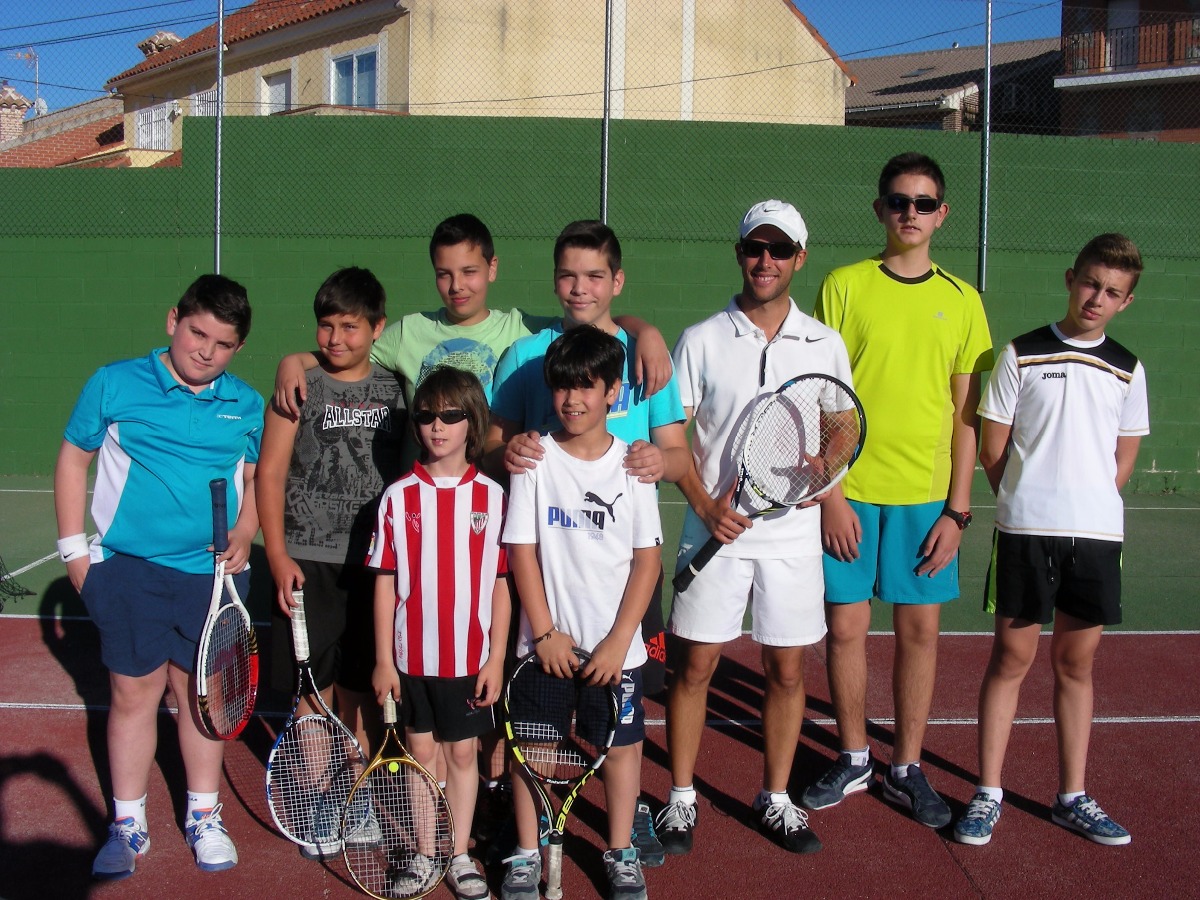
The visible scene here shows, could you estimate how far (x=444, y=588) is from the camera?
3.05 meters

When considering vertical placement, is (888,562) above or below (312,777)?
above

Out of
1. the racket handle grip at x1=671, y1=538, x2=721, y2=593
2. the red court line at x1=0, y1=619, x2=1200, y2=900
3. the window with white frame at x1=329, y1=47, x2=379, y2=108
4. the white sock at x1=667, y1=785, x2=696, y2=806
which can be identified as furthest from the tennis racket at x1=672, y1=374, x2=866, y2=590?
the window with white frame at x1=329, y1=47, x2=379, y2=108

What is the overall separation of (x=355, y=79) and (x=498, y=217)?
30.2 feet

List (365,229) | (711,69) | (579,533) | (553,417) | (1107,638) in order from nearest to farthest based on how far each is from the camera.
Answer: (579,533) < (553,417) < (1107,638) < (365,229) < (711,69)

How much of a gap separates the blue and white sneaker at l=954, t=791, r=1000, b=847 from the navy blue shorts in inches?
97.7

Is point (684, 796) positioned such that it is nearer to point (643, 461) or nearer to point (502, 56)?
point (643, 461)

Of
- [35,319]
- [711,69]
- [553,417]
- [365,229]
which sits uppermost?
[711,69]

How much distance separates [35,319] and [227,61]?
36.8ft

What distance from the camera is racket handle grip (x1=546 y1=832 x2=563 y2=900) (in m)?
2.97

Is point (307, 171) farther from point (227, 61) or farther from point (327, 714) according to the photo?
point (227, 61)

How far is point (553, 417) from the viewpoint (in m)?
3.32

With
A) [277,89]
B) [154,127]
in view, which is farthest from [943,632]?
[154,127]

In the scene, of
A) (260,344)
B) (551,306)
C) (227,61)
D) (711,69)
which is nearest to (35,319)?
(260,344)

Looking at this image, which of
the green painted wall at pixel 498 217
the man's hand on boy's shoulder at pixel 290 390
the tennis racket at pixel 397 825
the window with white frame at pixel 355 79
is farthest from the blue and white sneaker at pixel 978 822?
the window with white frame at pixel 355 79
